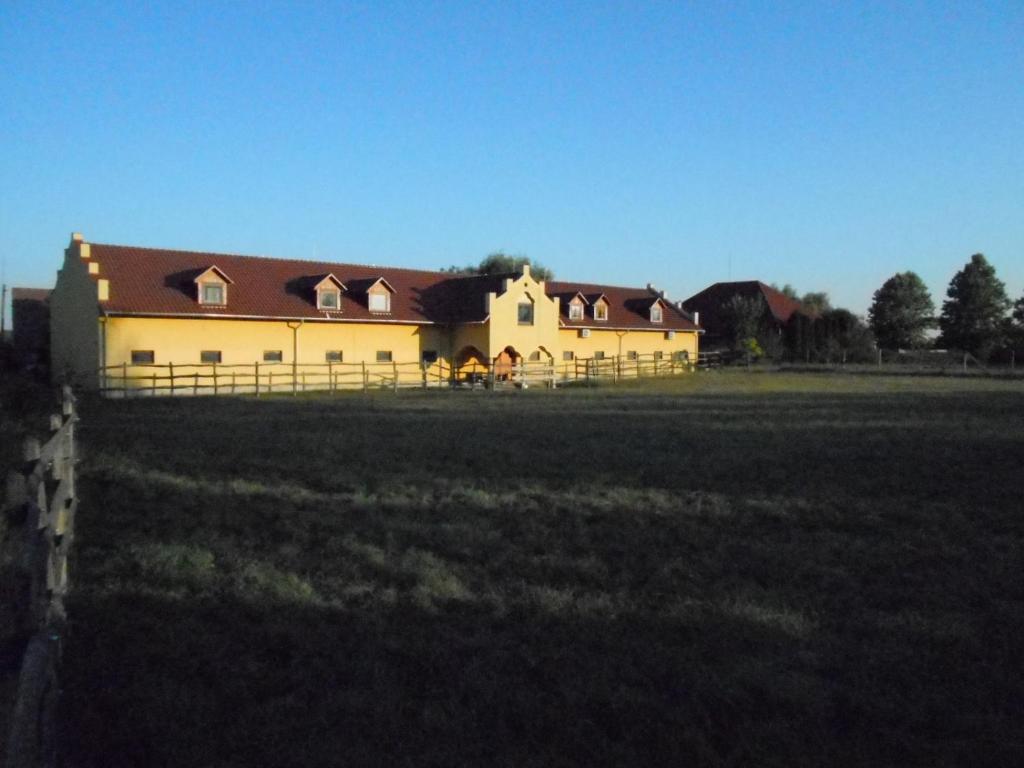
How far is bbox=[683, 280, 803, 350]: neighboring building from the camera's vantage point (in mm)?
68750

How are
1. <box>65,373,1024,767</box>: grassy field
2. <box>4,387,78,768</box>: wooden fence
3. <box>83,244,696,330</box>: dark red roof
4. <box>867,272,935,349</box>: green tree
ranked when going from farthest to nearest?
<box>867,272,935,349</box>: green tree < <box>83,244,696,330</box>: dark red roof < <box>65,373,1024,767</box>: grassy field < <box>4,387,78,768</box>: wooden fence

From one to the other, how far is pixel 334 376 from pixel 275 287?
5.09m

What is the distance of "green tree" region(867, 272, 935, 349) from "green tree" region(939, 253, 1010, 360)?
3.59 meters

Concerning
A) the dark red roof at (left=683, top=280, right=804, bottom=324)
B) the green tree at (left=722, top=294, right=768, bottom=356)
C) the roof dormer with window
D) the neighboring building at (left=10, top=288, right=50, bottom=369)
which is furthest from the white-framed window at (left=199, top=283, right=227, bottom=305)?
the dark red roof at (left=683, top=280, right=804, bottom=324)

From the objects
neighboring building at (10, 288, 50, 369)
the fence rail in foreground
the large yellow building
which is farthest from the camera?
neighboring building at (10, 288, 50, 369)

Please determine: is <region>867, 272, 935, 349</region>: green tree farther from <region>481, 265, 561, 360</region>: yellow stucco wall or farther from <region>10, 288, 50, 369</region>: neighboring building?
<region>10, 288, 50, 369</region>: neighboring building

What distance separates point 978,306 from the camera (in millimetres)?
68812

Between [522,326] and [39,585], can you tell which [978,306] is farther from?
[39,585]

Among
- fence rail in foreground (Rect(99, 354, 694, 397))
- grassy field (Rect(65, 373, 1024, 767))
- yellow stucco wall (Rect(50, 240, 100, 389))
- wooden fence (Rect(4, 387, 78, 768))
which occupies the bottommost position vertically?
grassy field (Rect(65, 373, 1024, 767))

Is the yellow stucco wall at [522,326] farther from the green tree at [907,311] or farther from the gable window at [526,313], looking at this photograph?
the green tree at [907,311]

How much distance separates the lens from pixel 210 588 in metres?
7.48

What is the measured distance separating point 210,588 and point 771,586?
4502 mm

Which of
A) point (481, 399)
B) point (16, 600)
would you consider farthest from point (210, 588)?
point (481, 399)

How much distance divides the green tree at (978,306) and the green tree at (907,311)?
141 inches
